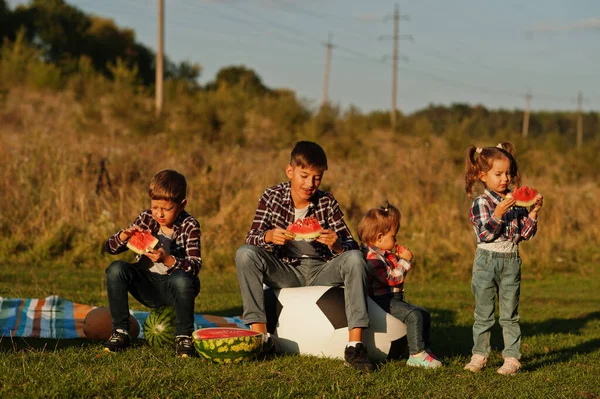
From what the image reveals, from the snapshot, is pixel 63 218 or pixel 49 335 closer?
pixel 49 335

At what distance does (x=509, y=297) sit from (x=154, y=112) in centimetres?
2195

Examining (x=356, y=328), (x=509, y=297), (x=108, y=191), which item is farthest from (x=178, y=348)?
(x=108, y=191)

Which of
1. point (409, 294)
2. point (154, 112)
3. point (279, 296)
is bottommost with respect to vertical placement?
point (409, 294)

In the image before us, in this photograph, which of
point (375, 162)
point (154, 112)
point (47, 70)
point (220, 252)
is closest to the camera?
point (220, 252)

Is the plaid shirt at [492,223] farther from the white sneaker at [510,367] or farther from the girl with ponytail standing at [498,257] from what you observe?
the white sneaker at [510,367]

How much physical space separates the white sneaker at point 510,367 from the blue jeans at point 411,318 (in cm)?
59

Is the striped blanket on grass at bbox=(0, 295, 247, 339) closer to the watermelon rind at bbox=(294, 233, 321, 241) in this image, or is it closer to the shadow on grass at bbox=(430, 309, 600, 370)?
the watermelon rind at bbox=(294, 233, 321, 241)

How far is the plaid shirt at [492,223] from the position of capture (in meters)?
5.88

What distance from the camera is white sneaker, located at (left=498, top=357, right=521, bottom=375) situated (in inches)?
233

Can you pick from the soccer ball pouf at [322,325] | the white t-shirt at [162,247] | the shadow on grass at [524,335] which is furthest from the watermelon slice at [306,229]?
the shadow on grass at [524,335]

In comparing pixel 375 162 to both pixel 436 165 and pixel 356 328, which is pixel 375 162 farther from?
pixel 356 328

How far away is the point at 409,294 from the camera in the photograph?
11.1 meters

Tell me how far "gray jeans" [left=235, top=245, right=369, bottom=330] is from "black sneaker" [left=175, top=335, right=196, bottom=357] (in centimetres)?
44

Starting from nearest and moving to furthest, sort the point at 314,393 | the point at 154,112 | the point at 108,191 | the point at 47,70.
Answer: the point at 314,393 < the point at 108,191 < the point at 154,112 < the point at 47,70
